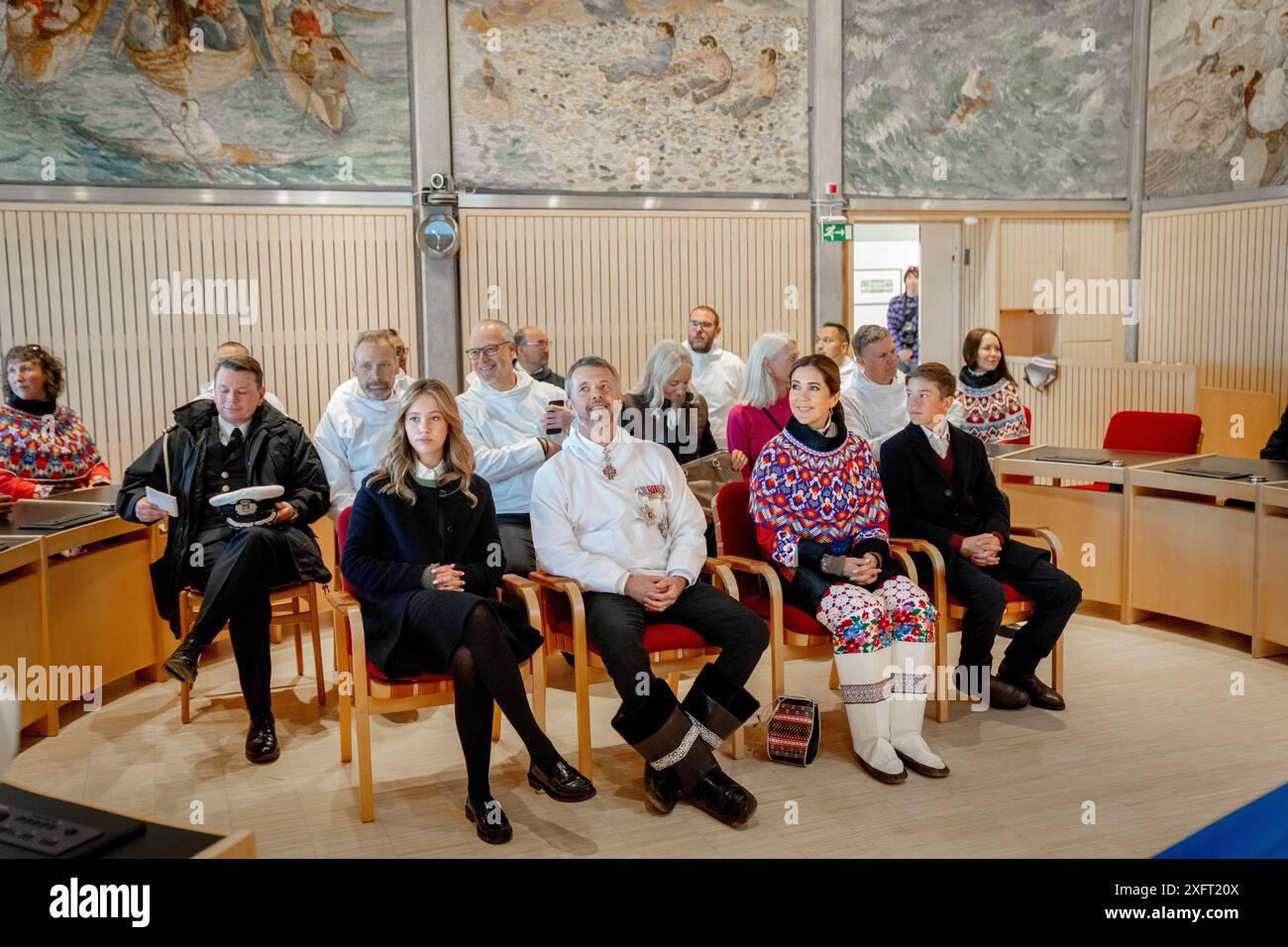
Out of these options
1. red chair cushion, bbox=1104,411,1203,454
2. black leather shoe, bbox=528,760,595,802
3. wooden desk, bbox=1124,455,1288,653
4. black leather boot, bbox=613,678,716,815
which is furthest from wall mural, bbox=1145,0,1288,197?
black leather shoe, bbox=528,760,595,802

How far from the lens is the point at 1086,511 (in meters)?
6.70

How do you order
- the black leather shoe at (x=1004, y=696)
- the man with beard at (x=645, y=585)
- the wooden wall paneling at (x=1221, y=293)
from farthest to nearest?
the wooden wall paneling at (x=1221, y=293)
the black leather shoe at (x=1004, y=696)
the man with beard at (x=645, y=585)

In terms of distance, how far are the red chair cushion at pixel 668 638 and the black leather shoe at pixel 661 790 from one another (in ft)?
1.40

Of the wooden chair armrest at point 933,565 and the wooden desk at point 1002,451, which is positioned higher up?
the wooden desk at point 1002,451

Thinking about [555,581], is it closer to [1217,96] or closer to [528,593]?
[528,593]

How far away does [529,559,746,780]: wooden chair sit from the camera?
4.40m

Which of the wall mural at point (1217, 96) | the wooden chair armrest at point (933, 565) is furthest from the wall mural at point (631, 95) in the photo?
the wooden chair armrest at point (933, 565)

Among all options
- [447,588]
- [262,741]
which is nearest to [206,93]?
[262,741]

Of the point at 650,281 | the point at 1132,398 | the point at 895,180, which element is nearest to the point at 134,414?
the point at 650,281

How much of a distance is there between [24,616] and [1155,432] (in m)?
5.91

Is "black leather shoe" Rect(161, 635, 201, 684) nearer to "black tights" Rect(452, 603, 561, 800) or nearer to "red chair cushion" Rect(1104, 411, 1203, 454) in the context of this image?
"black tights" Rect(452, 603, 561, 800)

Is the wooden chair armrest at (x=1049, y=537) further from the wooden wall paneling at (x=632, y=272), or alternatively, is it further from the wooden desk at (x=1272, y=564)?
the wooden wall paneling at (x=632, y=272)

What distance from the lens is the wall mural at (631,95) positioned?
885cm

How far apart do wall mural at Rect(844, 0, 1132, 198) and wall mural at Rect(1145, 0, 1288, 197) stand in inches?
11.8
